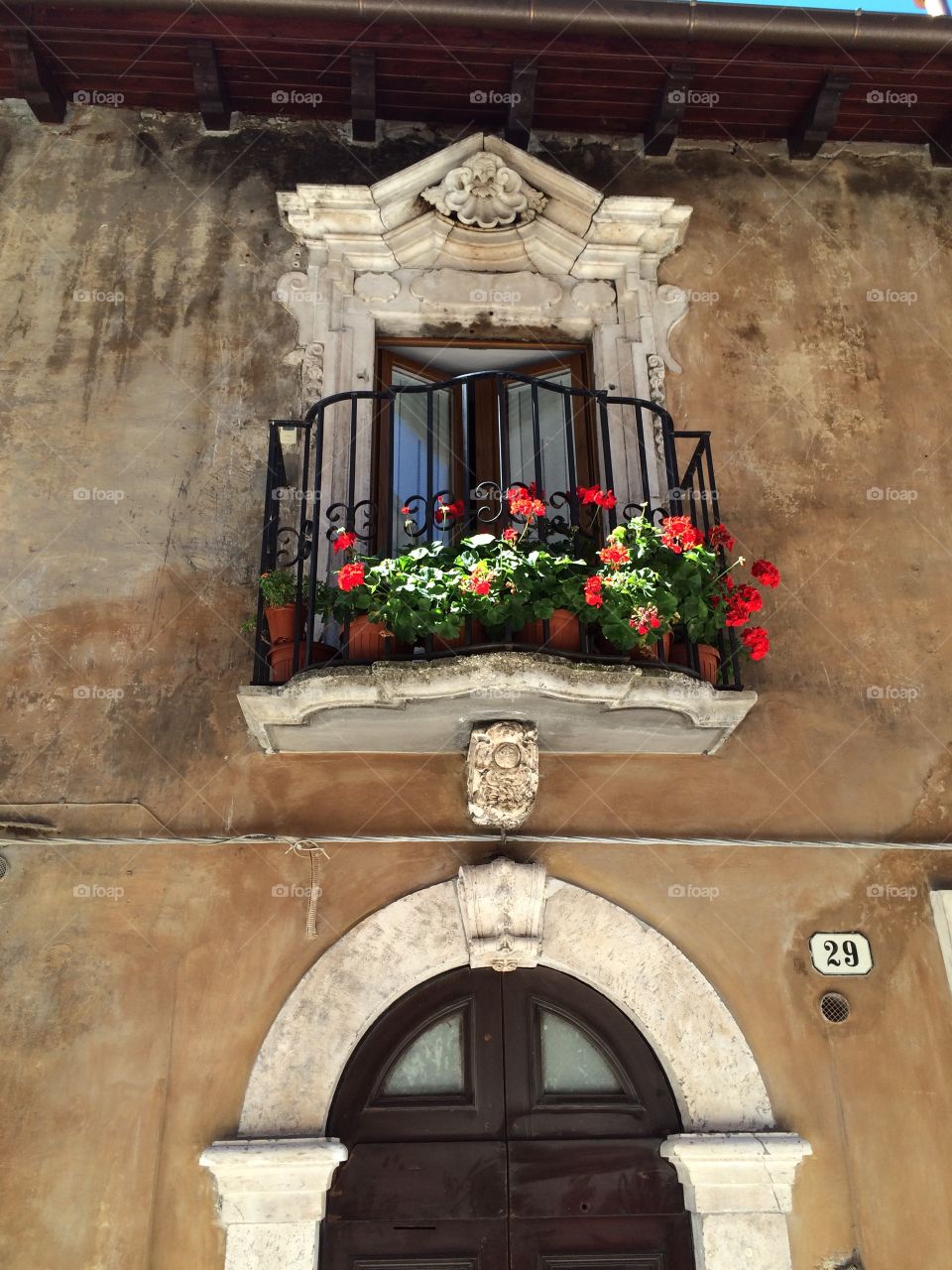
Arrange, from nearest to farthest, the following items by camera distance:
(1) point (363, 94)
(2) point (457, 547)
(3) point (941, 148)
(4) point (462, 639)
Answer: (4) point (462, 639) → (2) point (457, 547) → (1) point (363, 94) → (3) point (941, 148)

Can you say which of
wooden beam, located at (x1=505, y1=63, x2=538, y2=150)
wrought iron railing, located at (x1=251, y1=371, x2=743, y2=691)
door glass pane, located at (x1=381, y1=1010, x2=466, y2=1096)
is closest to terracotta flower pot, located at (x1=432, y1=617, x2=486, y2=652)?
wrought iron railing, located at (x1=251, y1=371, x2=743, y2=691)

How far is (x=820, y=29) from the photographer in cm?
523

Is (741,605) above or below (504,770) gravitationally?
above

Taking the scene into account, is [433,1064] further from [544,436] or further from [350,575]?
[544,436]

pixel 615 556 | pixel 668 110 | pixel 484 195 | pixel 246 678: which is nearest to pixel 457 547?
pixel 615 556

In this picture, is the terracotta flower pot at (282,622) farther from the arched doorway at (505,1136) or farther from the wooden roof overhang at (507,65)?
the wooden roof overhang at (507,65)

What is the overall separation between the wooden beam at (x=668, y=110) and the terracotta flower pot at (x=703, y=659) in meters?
3.11

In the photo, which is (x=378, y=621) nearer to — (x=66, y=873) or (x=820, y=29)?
(x=66, y=873)

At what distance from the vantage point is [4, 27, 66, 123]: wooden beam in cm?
525

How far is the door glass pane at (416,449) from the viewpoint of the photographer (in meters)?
4.96

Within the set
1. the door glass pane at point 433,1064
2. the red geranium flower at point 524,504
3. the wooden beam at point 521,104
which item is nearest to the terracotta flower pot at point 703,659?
the red geranium flower at point 524,504

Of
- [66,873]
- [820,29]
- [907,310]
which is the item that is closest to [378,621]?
[66,873]

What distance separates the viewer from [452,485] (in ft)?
16.4

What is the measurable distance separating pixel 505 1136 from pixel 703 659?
75.3 inches
